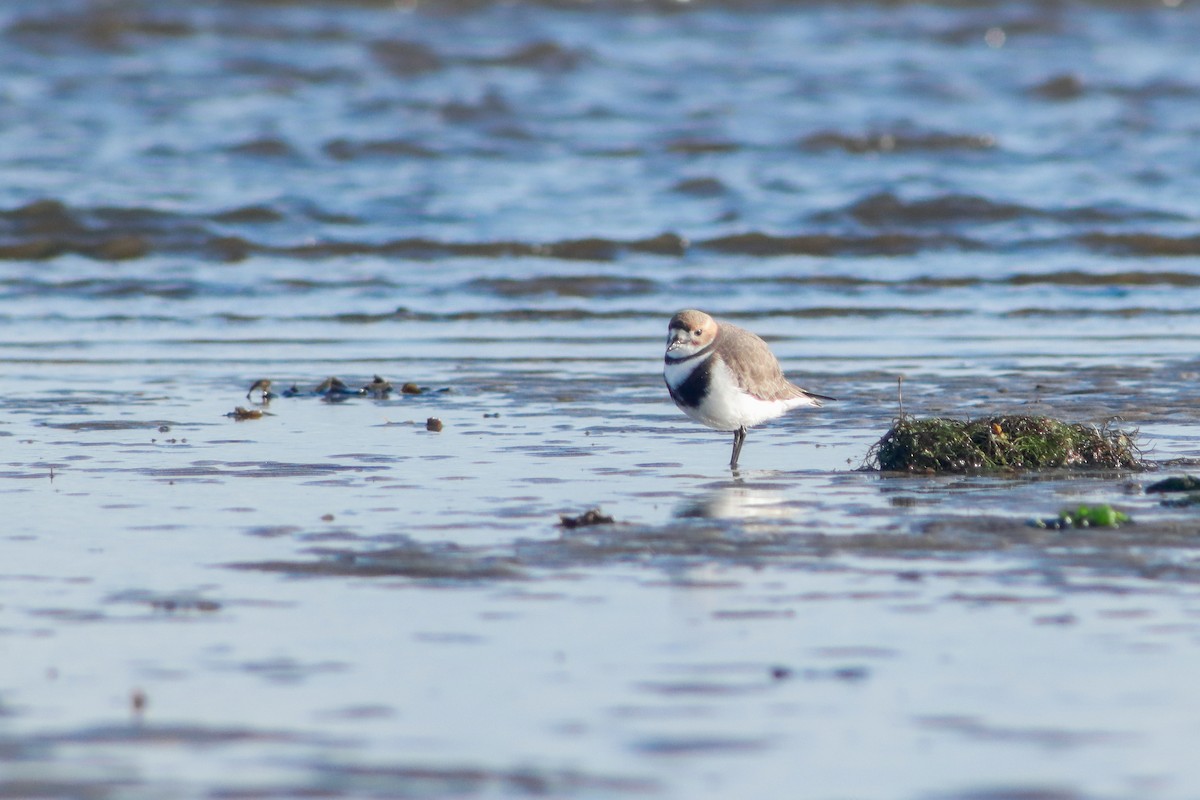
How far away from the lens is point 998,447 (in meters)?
8.02

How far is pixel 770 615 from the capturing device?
18.1ft

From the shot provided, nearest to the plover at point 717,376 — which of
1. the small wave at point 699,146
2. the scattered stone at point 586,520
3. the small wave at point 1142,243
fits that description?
the scattered stone at point 586,520

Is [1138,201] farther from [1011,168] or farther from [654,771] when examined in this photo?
[654,771]

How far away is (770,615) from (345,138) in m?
19.0

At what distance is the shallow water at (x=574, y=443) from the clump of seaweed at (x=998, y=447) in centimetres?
20

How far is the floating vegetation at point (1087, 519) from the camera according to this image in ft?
21.7

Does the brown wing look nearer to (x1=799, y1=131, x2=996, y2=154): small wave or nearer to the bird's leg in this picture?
the bird's leg

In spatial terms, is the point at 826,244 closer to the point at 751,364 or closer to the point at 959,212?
the point at 959,212

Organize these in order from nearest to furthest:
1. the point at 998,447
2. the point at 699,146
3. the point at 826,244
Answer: the point at 998,447
the point at 826,244
the point at 699,146

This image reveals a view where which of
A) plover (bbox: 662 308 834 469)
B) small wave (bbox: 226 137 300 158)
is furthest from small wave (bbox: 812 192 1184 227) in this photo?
plover (bbox: 662 308 834 469)

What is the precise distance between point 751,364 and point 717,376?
246 mm

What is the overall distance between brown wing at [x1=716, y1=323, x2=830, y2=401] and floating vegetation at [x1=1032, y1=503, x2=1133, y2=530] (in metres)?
2.02

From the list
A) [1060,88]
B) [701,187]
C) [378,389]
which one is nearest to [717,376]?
[378,389]

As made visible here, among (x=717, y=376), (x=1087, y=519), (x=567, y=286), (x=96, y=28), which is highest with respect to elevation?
(x=96, y=28)
